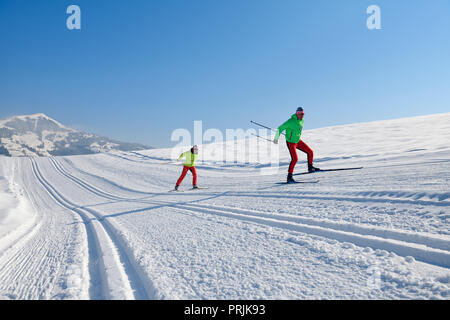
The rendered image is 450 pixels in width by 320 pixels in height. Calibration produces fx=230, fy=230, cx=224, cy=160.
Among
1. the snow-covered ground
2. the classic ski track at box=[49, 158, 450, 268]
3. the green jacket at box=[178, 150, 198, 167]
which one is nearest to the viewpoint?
the snow-covered ground

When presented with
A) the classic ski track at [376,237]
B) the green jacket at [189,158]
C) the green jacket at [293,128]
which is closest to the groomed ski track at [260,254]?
the classic ski track at [376,237]

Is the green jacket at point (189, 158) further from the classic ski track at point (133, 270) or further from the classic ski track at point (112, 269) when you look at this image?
the classic ski track at point (112, 269)

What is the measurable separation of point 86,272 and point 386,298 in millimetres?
2508

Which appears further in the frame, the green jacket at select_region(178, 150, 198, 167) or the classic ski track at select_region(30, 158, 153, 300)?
the green jacket at select_region(178, 150, 198, 167)

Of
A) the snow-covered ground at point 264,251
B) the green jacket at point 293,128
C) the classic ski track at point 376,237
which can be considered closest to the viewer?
the snow-covered ground at point 264,251

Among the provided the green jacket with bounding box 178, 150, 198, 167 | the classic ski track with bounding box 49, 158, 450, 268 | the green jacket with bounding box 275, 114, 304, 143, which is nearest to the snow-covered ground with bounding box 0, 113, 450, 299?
the classic ski track with bounding box 49, 158, 450, 268

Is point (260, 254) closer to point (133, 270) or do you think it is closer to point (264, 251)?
point (264, 251)

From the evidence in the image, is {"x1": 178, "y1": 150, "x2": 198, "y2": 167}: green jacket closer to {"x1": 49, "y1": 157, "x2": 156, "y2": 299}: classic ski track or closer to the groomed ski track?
the groomed ski track

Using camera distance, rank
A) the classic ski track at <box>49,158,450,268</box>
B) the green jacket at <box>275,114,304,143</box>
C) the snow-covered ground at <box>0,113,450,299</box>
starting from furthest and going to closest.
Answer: the green jacket at <box>275,114,304,143</box>
the classic ski track at <box>49,158,450,268</box>
the snow-covered ground at <box>0,113,450,299</box>

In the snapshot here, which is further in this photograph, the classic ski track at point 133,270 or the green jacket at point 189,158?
the green jacket at point 189,158

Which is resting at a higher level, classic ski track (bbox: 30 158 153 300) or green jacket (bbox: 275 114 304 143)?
green jacket (bbox: 275 114 304 143)

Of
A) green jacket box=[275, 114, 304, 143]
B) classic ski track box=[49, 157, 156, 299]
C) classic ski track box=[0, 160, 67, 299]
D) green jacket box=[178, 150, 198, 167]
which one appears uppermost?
green jacket box=[275, 114, 304, 143]
